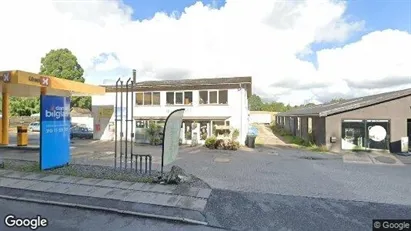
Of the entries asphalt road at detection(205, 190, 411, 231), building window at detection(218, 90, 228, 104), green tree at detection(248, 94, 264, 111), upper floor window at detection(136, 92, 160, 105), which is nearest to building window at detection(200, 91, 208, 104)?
building window at detection(218, 90, 228, 104)

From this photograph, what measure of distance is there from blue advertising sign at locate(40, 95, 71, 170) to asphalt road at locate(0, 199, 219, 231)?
9.99 feet

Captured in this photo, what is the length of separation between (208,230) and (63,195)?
3822 millimetres

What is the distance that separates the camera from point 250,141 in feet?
62.2

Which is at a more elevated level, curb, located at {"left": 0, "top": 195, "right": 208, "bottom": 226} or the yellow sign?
the yellow sign

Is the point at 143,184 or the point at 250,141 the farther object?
the point at 250,141

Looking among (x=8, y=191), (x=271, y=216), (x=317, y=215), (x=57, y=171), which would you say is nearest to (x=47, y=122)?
(x=57, y=171)

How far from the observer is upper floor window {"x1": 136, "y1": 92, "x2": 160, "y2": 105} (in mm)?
21283

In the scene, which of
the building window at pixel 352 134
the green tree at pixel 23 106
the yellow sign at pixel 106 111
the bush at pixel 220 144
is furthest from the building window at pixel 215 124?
the green tree at pixel 23 106

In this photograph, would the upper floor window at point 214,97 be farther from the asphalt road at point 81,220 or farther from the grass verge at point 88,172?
the asphalt road at point 81,220

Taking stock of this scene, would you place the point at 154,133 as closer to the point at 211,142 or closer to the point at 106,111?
the point at 211,142

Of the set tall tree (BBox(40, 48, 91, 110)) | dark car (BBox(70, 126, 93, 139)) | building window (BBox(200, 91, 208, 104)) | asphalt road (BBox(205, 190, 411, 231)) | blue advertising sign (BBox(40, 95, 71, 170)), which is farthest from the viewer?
tall tree (BBox(40, 48, 91, 110))

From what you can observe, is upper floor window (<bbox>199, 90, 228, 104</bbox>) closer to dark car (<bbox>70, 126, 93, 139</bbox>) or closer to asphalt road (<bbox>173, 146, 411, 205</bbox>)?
asphalt road (<bbox>173, 146, 411, 205</bbox>)

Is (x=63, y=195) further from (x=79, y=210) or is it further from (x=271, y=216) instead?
(x=271, y=216)

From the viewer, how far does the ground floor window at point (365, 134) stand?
677 inches
